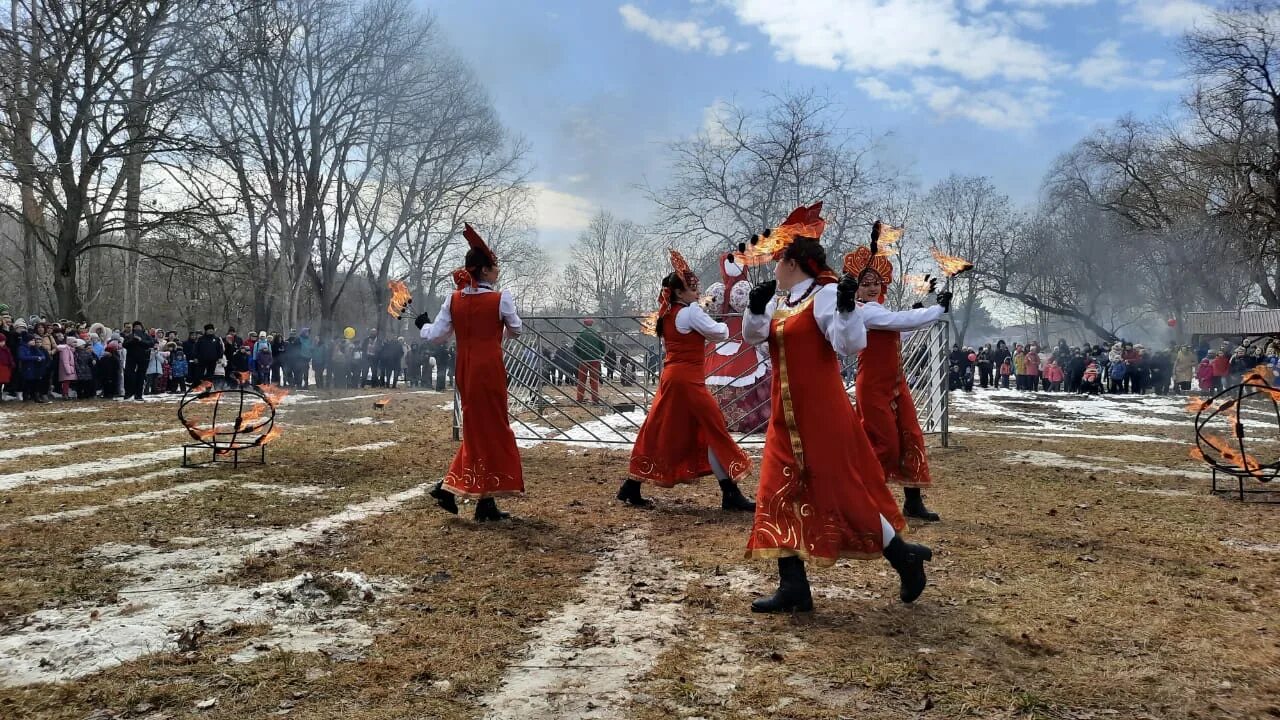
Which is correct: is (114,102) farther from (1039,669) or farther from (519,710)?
(1039,669)

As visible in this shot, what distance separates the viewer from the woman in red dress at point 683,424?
6.49 m

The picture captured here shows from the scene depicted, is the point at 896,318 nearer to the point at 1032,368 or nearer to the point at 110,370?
the point at 110,370

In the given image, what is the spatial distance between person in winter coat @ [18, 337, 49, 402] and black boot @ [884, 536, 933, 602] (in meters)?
16.5

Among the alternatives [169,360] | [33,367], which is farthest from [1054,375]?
[33,367]

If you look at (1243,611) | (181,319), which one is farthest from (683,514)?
(181,319)


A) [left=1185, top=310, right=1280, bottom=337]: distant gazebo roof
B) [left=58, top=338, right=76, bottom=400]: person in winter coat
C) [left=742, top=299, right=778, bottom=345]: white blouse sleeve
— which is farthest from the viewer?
[left=1185, top=310, right=1280, bottom=337]: distant gazebo roof

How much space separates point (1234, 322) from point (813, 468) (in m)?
37.2

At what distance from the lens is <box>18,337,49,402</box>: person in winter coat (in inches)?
582

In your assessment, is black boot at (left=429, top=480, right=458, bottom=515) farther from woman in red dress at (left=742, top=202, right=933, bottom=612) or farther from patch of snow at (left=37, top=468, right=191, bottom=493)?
patch of snow at (left=37, top=468, right=191, bottom=493)

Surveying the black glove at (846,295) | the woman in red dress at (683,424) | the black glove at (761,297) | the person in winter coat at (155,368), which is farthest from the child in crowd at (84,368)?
the black glove at (846,295)

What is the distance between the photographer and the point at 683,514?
653cm

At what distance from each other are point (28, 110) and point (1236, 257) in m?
27.8

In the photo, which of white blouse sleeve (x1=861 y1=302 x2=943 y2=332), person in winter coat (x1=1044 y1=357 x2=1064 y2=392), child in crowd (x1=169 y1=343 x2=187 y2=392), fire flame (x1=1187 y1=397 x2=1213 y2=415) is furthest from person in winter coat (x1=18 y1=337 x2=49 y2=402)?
person in winter coat (x1=1044 y1=357 x2=1064 y2=392)

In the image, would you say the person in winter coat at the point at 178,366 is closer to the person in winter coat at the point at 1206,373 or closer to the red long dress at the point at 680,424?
the red long dress at the point at 680,424
